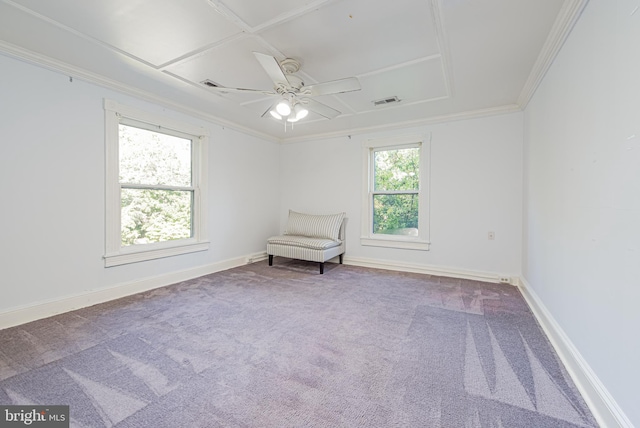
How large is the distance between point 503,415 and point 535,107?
303 centimetres

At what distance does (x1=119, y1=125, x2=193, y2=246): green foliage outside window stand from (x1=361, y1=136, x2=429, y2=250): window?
292 centimetres

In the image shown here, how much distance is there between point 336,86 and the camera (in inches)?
89.5

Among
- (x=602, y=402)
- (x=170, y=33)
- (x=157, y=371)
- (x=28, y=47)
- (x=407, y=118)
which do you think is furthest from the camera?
(x=407, y=118)

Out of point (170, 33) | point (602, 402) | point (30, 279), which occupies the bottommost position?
point (602, 402)

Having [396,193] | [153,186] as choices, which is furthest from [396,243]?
[153,186]

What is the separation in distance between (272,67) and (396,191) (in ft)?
10.0

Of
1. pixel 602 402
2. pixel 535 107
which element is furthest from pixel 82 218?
pixel 535 107

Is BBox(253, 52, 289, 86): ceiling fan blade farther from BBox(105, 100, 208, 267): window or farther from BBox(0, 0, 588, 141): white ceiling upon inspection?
BBox(105, 100, 208, 267): window

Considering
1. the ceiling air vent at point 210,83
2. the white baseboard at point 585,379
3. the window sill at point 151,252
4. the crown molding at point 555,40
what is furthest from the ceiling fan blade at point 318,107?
the white baseboard at point 585,379

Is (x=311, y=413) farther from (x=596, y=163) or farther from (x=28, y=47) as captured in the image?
(x=28, y=47)

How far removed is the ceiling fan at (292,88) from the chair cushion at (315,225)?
221cm

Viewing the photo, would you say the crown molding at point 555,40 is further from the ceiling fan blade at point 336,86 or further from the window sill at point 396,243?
the window sill at point 396,243

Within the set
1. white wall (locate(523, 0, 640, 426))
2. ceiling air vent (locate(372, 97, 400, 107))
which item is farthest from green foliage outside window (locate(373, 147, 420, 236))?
white wall (locate(523, 0, 640, 426))

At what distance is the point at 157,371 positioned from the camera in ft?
5.78
